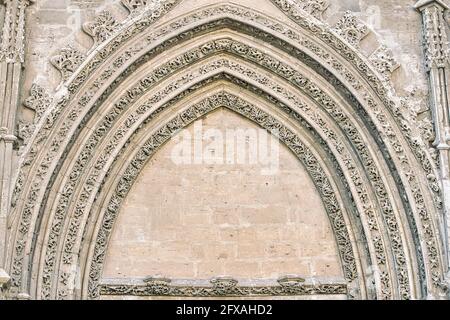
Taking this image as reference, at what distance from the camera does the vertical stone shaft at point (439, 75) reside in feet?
41.5

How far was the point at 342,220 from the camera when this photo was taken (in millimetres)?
13195

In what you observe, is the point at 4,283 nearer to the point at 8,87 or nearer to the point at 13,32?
the point at 8,87

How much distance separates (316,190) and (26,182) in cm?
365

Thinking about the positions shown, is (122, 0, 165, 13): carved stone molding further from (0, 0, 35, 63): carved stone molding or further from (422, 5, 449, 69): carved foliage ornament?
(422, 5, 449, 69): carved foliage ornament

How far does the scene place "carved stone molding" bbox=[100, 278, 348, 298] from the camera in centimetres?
1277

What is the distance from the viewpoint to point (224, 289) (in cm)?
1283

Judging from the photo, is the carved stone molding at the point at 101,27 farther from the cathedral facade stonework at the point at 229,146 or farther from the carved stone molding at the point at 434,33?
the carved stone molding at the point at 434,33

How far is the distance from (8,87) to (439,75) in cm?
524

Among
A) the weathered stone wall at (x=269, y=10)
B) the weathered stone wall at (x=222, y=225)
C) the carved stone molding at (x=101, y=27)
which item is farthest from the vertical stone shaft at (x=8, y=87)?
the weathered stone wall at (x=222, y=225)

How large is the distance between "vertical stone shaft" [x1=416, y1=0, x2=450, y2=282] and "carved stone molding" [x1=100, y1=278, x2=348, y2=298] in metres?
1.64

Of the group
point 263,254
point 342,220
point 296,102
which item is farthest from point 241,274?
point 296,102

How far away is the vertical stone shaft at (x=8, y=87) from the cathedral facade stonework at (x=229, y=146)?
0.02 metres
